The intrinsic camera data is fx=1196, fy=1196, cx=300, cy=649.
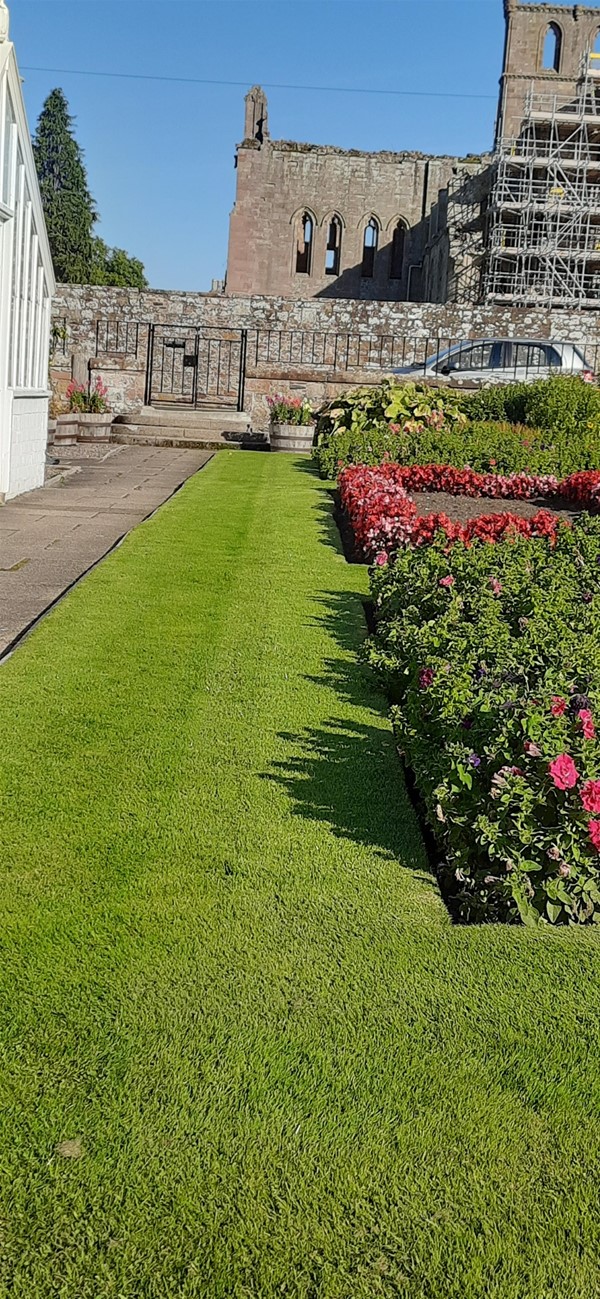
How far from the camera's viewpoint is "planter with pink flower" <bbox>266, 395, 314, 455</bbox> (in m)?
20.1

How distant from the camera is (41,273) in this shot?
13125 mm

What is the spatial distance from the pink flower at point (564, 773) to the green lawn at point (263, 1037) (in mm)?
461

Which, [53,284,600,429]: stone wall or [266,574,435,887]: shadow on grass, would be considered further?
[53,284,600,429]: stone wall

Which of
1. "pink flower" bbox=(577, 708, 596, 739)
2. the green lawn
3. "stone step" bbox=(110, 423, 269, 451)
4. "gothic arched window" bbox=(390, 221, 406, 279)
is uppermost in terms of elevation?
"gothic arched window" bbox=(390, 221, 406, 279)

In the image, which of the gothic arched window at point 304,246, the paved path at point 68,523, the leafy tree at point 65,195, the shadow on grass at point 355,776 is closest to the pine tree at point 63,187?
the leafy tree at point 65,195

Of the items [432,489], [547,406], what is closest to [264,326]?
[547,406]

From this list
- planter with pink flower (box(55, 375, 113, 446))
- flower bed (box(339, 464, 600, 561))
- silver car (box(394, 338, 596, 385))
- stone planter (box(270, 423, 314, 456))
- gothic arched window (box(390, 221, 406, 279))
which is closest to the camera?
flower bed (box(339, 464, 600, 561))

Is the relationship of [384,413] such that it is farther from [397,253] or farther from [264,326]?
[397,253]

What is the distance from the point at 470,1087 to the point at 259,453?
698 inches

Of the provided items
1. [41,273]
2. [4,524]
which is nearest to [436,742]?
[4,524]

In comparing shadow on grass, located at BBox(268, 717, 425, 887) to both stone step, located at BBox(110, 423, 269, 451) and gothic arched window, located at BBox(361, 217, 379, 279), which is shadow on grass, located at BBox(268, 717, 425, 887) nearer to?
stone step, located at BBox(110, 423, 269, 451)

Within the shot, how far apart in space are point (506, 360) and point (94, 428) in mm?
8633

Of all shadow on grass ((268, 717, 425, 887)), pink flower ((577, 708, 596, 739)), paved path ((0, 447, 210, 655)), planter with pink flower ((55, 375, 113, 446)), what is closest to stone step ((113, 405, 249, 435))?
planter with pink flower ((55, 375, 113, 446))

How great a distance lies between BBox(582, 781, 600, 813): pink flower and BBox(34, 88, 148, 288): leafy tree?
70.4 m
